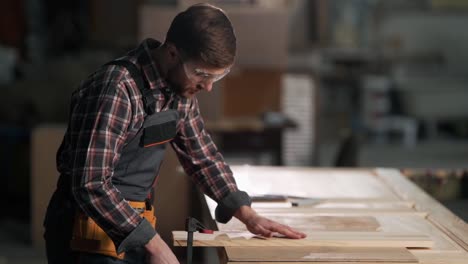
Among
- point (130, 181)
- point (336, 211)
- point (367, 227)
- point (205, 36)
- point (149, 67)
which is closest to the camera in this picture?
point (205, 36)

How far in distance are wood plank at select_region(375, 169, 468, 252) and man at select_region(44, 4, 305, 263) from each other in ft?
1.70

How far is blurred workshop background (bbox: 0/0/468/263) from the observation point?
616 centimetres

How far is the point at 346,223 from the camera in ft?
9.48

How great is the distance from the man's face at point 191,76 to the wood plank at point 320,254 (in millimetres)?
478

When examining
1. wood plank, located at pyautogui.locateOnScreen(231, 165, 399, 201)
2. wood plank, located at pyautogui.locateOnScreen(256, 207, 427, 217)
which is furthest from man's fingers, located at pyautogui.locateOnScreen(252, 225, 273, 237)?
wood plank, located at pyautogui.locateOnScreen(231, 165, 399, 201)

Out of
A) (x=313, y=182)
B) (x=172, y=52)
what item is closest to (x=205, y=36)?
(x=172, y=52)

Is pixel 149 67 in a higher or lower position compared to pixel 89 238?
higher

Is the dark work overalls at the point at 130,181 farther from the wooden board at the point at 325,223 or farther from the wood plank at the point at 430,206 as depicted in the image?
the wood plank at the point at 430,206

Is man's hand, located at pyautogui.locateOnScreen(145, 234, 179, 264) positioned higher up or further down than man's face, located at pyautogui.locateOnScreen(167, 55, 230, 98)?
further down

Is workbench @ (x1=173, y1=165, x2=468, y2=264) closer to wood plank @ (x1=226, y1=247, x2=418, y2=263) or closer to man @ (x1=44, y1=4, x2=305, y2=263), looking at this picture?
wood plank @ (x1=226, y1=247, x2=418, y2=263)

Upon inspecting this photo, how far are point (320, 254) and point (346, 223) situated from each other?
0.41 metres

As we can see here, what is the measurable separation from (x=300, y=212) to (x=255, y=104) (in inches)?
157

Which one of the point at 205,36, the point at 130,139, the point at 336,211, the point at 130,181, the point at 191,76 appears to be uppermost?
the point at 205,36

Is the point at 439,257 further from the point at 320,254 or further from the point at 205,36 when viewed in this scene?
the point at 205,36
